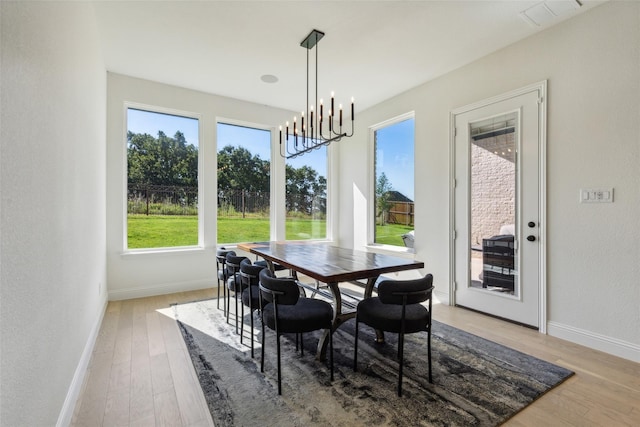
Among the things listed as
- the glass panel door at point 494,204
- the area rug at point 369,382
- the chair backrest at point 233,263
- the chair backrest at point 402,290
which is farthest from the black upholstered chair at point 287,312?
the glass panel door at point 494,204

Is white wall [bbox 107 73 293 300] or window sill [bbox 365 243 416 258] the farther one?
window sill [bbox 365 243 416 258]

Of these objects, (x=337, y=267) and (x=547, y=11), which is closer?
(x=337, y=267)

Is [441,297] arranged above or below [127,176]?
below

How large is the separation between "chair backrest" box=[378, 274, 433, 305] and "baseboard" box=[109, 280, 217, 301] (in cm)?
344

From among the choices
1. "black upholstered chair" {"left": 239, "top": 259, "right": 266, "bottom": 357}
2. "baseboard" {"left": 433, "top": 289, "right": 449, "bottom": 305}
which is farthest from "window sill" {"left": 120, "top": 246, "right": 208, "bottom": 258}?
"baseboard" {"left": 433, "top": 289, "right": 449, "bottom": 305}

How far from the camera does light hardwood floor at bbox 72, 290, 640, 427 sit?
1.78m

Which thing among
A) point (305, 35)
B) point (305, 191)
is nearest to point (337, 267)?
point (305, 35)

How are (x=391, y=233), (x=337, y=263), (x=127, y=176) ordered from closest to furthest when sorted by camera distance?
(x=337, y=263) → (x=127, y=176) → (x=391, y=233)

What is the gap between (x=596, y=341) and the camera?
8.68 ft

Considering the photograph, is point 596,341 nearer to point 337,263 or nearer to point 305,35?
point 337,263

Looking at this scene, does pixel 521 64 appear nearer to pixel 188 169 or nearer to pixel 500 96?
pixel 500 96

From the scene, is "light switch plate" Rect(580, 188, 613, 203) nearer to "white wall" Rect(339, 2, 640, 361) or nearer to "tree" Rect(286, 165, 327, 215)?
"white wall" Rect(339, 2, 640, 361)

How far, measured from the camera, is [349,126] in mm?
5789

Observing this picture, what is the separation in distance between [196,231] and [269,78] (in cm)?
248
